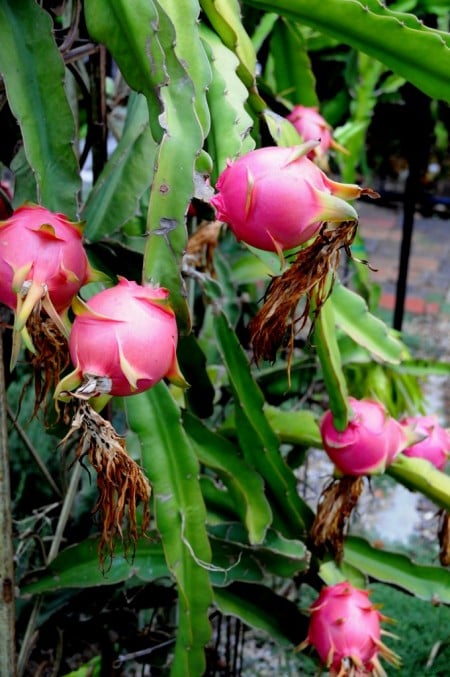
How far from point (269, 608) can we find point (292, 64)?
826 mm

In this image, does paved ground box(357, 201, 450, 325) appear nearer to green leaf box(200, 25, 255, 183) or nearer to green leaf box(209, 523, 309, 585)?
green leaf box(209, 523, 309, 585)

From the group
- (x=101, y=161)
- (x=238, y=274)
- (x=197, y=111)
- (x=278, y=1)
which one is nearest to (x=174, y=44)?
(x=197, y=111)

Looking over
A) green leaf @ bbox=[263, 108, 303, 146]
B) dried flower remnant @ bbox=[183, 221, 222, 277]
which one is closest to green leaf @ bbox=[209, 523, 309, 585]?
dried flower remnant @ bbox=[183, 221, 222, 277]

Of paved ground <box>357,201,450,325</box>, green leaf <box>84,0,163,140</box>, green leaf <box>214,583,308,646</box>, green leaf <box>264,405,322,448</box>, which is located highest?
green leaf <box>84,0,163,140</box>

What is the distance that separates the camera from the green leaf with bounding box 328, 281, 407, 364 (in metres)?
0.97

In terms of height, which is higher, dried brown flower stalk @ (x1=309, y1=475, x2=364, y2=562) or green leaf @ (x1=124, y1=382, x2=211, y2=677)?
green leaf @ (x1=124, y1=382, x2=211, y2=677)

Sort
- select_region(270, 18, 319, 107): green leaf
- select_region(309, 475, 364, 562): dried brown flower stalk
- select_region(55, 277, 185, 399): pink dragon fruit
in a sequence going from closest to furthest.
Answer: select_region(55, 277, 185, 399): pink dragon fruit → select_region(309, 475, 364, 562): dried brown flower stalk → select_region(270, 18, 319, 107): green leaf

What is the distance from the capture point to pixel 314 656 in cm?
104

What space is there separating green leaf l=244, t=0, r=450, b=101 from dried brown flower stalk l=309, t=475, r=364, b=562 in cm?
42

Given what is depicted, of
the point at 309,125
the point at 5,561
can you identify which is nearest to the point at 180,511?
the point at 5,561

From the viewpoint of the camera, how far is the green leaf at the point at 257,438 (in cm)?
92

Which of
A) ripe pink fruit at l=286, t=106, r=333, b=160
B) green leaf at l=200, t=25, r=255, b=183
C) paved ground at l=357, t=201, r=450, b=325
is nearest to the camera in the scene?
green leaf at l=200, t=25, r=255, b=183

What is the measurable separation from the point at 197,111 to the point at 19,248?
18 centimetres

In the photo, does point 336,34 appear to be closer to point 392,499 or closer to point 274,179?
point 274,179
